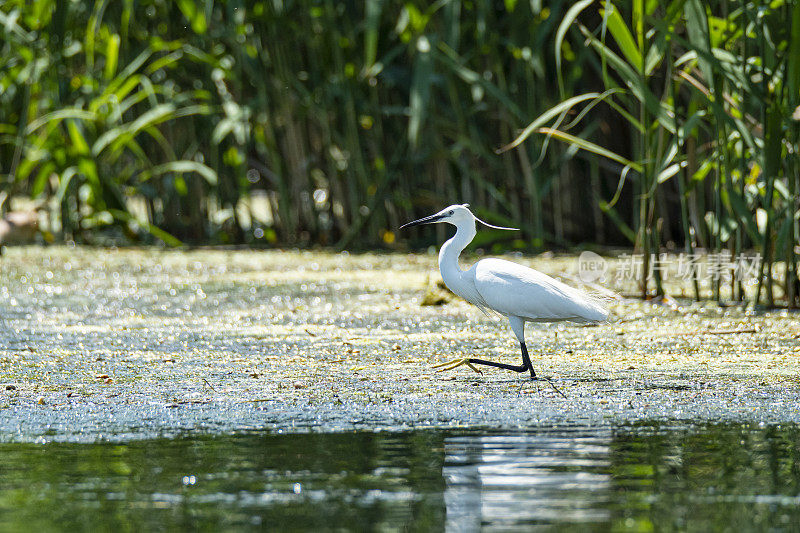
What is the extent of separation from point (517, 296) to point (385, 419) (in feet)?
2.72

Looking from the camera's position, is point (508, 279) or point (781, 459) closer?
point (781, 459)

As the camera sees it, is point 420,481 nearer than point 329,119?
Yes

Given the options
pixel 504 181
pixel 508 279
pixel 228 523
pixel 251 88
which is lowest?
pixel 228 523

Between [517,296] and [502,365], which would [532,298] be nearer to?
[517,296]

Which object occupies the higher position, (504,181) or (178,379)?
(504,181)

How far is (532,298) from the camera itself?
3.74m

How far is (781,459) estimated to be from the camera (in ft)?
8.57

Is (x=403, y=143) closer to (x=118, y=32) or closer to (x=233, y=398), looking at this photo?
(x=118, y=32)

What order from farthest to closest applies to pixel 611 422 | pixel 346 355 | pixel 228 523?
pixel 346 355 < pixel 611 422 < pixel 228 523

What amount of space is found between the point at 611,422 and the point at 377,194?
4.34m

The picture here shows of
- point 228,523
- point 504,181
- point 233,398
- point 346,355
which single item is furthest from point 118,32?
point 228,523

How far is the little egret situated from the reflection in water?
2.68ft

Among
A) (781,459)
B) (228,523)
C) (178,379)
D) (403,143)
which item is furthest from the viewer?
(403,143)

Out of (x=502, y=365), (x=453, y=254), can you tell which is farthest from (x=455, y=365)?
(x=453, y=254)
